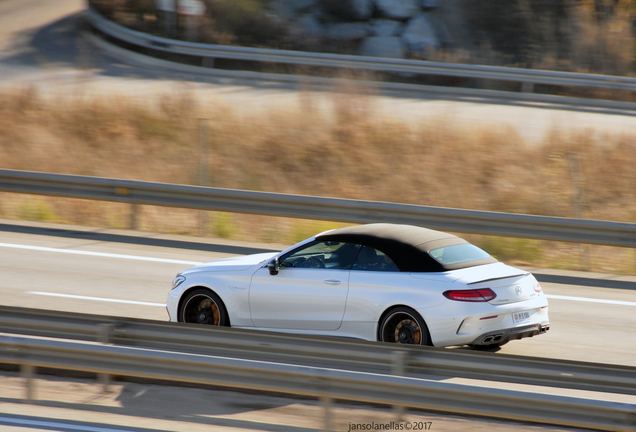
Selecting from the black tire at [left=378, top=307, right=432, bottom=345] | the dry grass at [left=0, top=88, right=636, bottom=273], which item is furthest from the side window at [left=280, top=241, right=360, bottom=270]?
the dry grass at [left=0, top=88, right=636, bottom=273]

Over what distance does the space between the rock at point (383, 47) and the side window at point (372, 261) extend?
18.8 meters

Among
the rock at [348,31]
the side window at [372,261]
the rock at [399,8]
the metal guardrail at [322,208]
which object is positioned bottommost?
the side window at [372,261]

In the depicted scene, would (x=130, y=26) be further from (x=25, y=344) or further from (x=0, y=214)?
(x=25, y=344)

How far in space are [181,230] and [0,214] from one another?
370 cm

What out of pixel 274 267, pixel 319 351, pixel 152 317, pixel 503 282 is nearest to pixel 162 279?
pixel 152 317

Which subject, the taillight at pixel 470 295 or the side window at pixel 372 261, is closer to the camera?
the taillight at pixel 470 295

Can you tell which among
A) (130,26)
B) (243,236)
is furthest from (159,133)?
(130,26)

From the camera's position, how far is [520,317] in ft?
24.8

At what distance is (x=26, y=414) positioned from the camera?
248 inches

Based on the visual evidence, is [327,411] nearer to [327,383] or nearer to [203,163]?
[327,383]

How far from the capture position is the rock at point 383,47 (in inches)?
1022

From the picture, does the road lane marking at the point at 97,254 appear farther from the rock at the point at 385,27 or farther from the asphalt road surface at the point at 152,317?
the rock at the point at 385,27

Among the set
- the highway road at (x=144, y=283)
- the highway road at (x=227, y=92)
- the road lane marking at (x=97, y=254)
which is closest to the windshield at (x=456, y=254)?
the highway road at (x=144, y=283)

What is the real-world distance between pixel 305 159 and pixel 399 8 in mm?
11132
